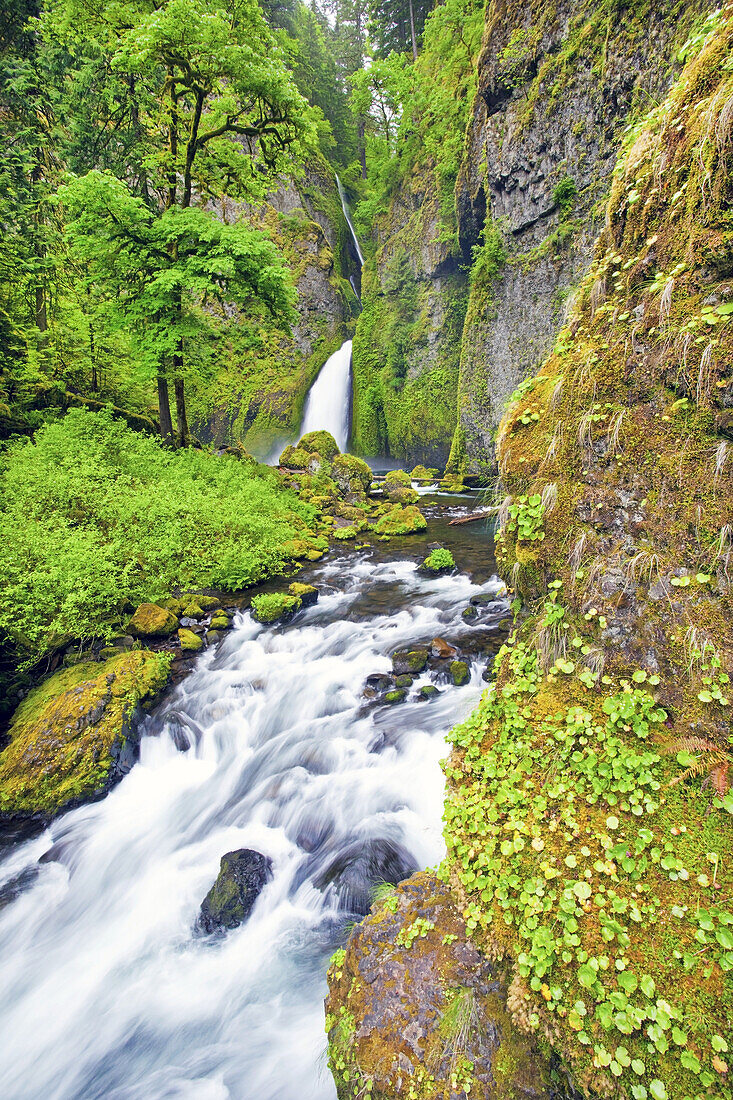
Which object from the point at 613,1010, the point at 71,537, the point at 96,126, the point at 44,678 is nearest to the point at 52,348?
the point at 96,126

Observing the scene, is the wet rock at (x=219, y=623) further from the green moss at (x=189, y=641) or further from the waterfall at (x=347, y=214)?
the waterfall at (x=347, y=214)

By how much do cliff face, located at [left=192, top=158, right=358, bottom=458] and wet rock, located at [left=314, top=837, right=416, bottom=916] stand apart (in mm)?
26806

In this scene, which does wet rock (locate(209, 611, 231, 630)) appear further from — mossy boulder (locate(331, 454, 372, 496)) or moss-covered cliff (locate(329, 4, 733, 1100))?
mossy boulder (locate(331, 454, 372, 496))

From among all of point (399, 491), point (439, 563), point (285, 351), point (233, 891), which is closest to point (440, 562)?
point (439, 563)

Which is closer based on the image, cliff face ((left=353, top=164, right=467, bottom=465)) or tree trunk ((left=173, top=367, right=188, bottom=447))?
tree trunk ((left=173, top=367, right=188, bottom=447))

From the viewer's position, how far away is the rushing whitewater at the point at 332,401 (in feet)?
93.7

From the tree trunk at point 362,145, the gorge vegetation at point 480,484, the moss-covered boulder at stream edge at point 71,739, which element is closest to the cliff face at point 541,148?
the gorge vegetation at point 480,484

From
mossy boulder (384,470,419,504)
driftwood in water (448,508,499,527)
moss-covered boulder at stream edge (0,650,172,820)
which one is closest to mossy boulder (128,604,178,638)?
moss-covered boulder at stream edge (0,650,172,820)

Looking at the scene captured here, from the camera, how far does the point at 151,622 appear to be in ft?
26.6

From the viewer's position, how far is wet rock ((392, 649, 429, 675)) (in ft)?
23.8

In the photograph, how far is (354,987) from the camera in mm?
2730

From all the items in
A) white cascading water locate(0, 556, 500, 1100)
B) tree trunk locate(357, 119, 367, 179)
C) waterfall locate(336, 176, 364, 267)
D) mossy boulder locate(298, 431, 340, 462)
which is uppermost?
tree trunk locate(357, 119, 367, 179)

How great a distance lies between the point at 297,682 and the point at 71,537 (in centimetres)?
459

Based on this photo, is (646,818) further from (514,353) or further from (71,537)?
(514,353)
